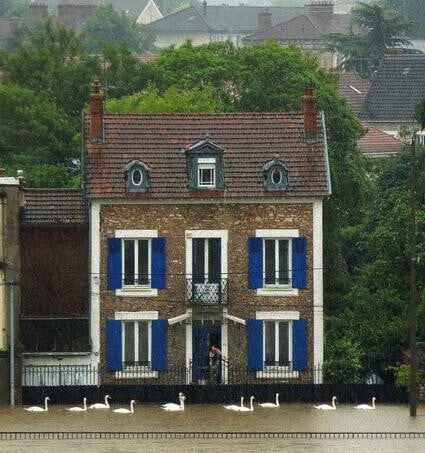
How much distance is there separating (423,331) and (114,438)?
12.8 m

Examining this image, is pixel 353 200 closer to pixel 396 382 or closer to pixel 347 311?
pixel 347 311

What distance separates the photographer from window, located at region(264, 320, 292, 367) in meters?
72.8

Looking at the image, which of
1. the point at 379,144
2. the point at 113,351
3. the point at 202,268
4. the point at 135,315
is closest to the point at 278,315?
the point at 202,268

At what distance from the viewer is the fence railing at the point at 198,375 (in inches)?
2830

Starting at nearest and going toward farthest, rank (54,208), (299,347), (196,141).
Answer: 1. (299,347)
2. (54,208)
3. (196,141)

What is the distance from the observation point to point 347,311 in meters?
79.4

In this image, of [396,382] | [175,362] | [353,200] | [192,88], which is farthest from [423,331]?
[192,88]

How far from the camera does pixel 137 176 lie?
240 ft

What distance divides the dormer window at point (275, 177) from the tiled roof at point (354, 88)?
3173 inches

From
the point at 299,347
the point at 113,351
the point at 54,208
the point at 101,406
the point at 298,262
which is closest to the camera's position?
the point at 101,406

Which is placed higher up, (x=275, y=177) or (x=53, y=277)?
(x=275, y=177)

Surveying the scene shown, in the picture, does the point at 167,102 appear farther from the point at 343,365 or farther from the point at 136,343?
the point at 343,365

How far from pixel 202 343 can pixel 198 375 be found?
0.91m

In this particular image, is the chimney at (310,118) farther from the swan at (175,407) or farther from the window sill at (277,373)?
the swan at (175,407)
